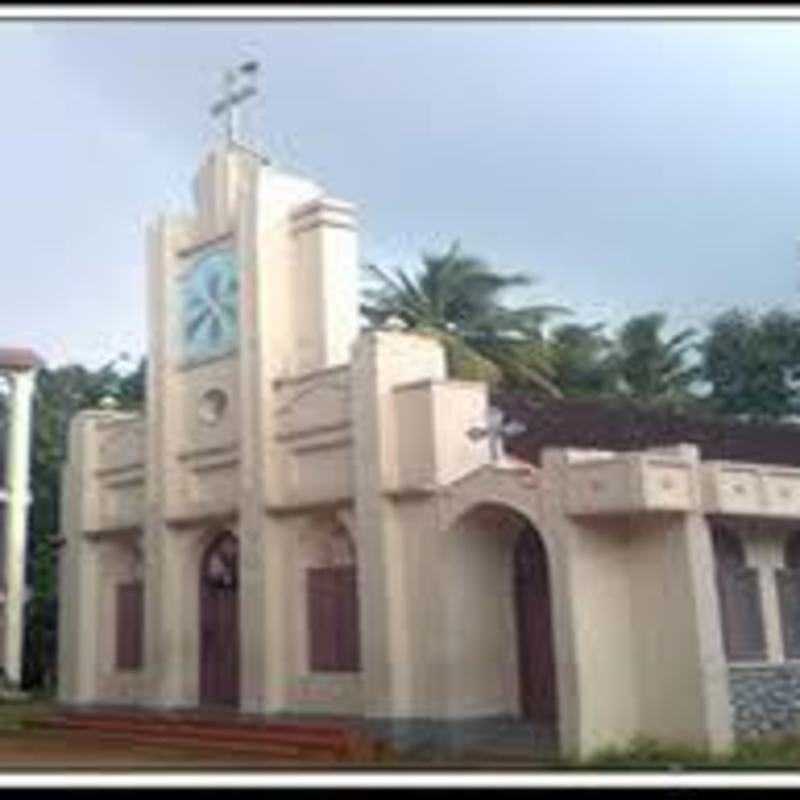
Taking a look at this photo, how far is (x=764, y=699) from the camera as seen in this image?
16.1 m

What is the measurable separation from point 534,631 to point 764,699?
2.86 meters

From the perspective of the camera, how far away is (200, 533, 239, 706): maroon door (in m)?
20.8

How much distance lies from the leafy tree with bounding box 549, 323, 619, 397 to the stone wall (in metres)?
14.2

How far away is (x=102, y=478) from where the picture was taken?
23.7m

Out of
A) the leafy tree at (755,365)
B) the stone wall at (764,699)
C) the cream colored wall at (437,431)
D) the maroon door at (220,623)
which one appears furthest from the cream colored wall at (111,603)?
the leafy tree at (755,365)

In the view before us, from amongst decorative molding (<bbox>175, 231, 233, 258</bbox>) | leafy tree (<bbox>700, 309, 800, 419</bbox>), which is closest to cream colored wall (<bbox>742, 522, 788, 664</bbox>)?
decorative molding (<bbox>175, 231, 233, 258</bbox>)

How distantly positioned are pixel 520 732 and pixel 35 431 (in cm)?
1570

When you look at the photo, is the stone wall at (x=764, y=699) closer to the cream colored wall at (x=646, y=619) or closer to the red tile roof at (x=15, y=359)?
the cream colored wall at (x=646, y=619)

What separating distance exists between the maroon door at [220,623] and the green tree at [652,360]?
1406cm

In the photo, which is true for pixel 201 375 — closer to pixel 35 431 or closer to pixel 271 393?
pixel 271 393

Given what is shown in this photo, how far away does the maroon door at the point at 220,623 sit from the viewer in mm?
20766

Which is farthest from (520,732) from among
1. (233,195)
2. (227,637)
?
(233,195)

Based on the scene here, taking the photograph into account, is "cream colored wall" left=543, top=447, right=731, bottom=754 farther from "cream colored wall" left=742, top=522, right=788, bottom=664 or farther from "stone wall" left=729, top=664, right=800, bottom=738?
"cream colored wall" left=742, top=522, right=788, bottom=664

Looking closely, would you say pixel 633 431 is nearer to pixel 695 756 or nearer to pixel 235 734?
pixel 695 756
